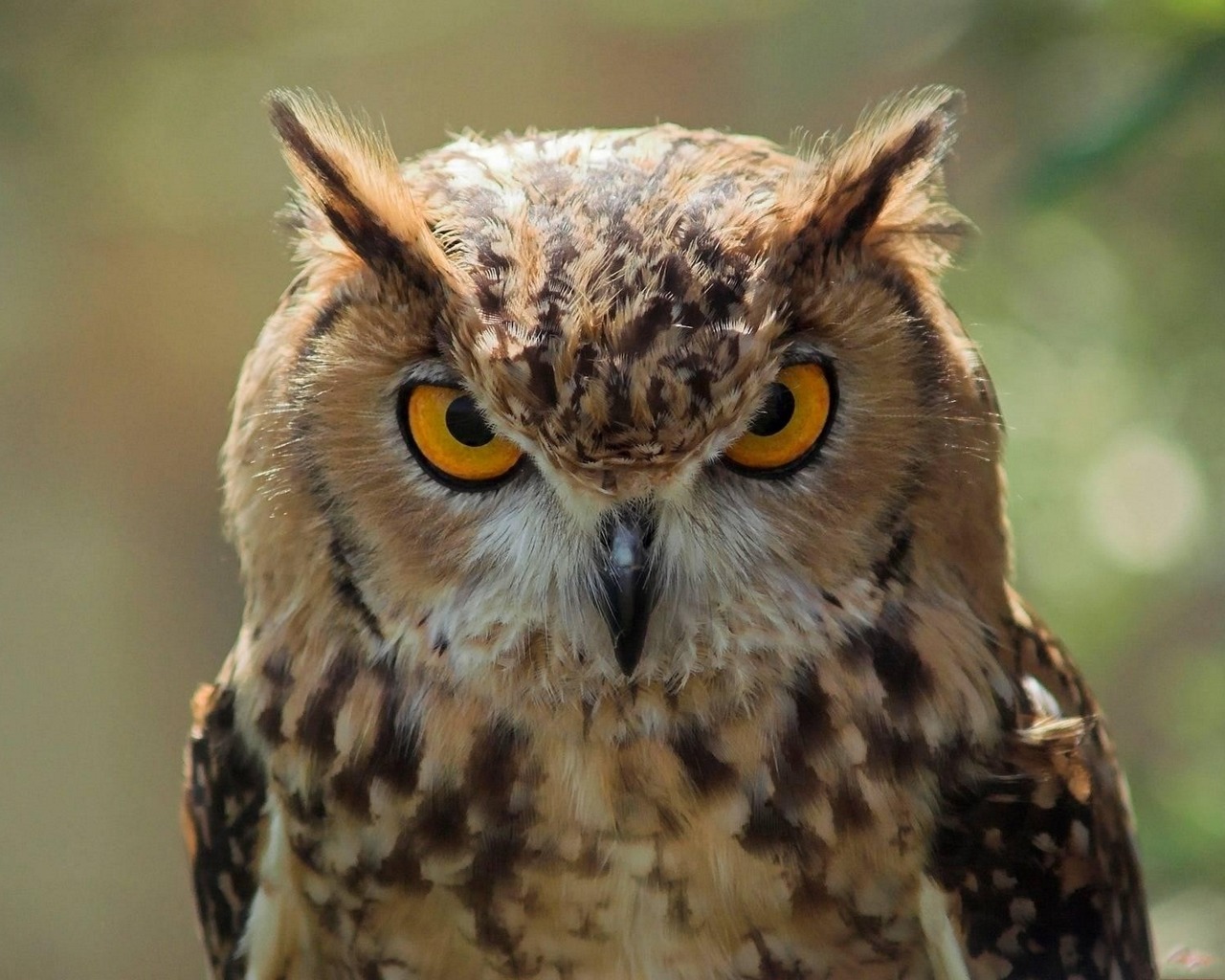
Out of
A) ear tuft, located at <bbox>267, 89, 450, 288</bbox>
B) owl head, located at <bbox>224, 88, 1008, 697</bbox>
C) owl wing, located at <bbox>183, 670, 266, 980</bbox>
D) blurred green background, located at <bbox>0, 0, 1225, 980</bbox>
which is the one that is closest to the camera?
owl head, located at <bbox>224, 88, 1008, 697</bbox>

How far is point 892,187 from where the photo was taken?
5.68 ft

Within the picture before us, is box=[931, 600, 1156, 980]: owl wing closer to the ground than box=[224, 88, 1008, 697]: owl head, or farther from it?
closer to the ground

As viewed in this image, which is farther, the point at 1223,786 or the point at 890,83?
the point at 890,83

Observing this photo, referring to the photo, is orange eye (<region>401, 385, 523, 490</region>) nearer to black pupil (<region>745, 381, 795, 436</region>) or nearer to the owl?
the owl

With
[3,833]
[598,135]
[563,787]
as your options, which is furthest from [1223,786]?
[3,833]

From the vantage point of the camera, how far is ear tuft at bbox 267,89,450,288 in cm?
160

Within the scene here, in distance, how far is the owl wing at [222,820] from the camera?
195 cm

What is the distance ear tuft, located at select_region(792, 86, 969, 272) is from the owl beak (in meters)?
0.36

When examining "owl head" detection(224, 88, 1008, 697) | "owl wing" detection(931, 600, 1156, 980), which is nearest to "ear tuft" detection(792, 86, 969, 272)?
"owl head" detection(224, 88, 1008, 697)

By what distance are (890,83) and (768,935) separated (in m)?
2.32

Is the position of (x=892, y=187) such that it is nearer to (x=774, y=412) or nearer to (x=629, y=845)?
(x=774, y=412)

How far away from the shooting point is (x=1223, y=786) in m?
2.18

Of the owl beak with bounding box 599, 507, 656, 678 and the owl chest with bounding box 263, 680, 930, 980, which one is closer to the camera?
the owl beak with bounding box 599, 507, 656, 678

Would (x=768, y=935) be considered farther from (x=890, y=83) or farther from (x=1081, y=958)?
(x=890, y=83)
